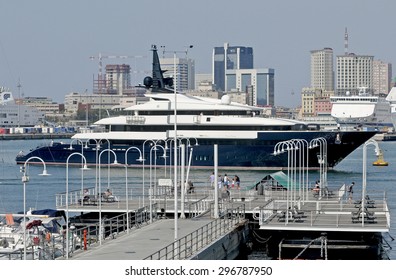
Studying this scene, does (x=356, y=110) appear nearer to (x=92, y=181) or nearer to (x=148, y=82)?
(x=148, y=82)

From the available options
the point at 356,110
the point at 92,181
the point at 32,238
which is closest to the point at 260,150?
the point at 92,181

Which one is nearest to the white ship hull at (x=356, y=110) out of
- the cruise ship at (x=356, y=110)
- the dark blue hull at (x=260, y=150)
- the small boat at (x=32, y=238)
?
the cruise ship at (x=356, y=110)

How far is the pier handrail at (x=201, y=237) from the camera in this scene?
24.2m

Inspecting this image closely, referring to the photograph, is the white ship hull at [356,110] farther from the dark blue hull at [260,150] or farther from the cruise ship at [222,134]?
the cruise ship at [222,134]

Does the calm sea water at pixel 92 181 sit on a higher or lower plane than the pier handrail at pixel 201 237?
lower

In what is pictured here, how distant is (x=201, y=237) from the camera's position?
2789 centimetres

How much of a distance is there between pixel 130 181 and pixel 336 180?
12321mm

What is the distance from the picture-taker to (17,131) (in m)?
199

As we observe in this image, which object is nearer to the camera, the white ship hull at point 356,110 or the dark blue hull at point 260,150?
the dark blue hull at point 260,150

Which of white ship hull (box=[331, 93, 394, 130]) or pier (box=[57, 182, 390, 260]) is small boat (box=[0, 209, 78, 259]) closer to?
pier (box=[57, 182, 390, 260])

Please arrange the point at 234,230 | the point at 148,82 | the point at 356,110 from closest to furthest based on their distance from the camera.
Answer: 1. the point at 234,230
2. the point at 148,82
3. the point at 356,110
